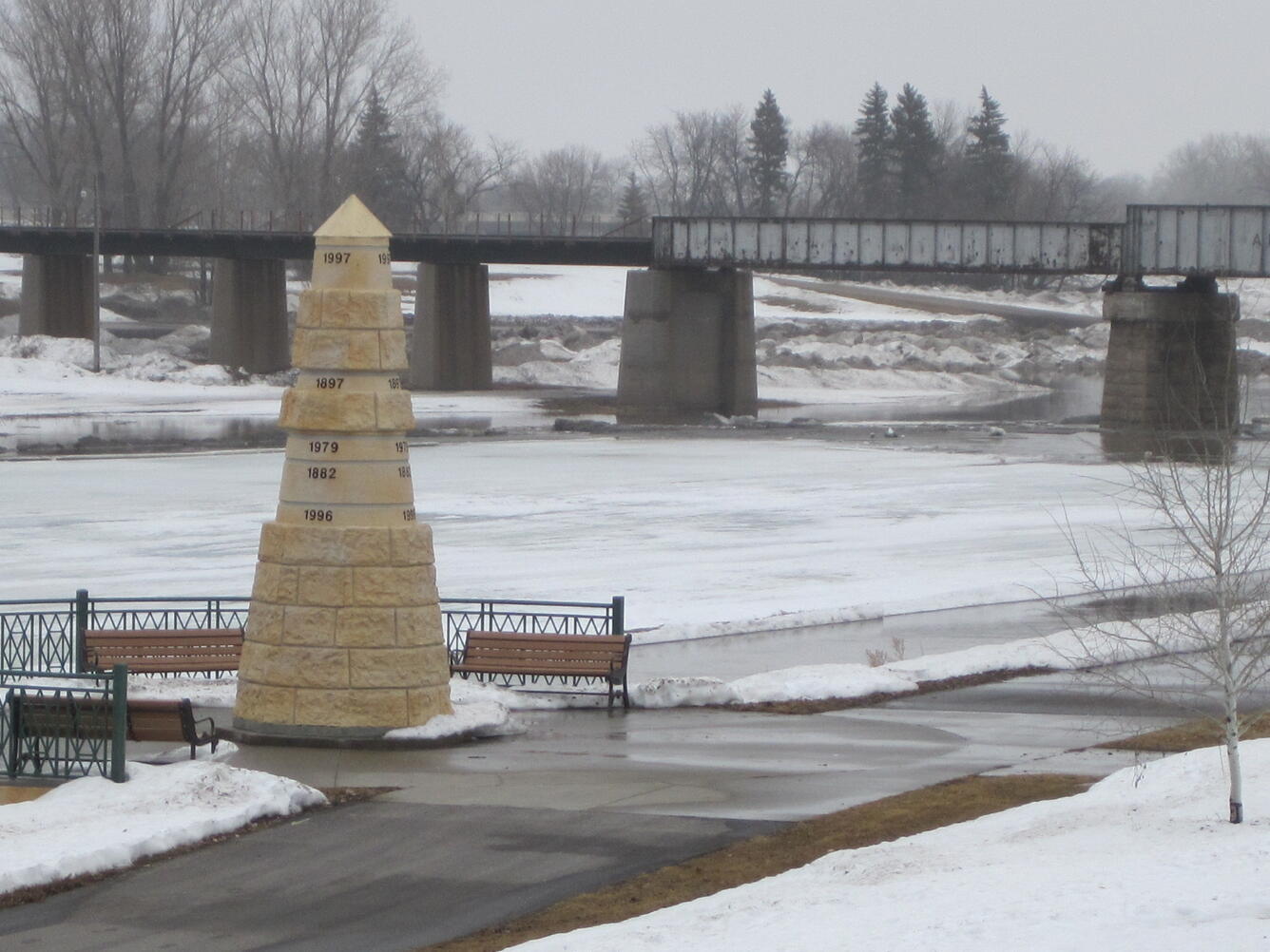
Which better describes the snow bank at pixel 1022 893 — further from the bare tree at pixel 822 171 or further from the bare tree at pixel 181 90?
the bare tree at pixel 822 171

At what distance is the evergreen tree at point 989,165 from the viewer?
483ft

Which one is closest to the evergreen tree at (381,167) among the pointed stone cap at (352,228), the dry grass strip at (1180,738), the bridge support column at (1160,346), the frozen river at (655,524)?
the bridge support column at (1160,346)

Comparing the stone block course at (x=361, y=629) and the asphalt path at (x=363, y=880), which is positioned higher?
the stone block course at (x=361, y=629)

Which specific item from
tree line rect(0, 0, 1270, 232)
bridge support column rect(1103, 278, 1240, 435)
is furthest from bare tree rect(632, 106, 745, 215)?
bridge support column rect(1103, 278, 1240, 435)

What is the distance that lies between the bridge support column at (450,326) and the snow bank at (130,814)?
2879 inches

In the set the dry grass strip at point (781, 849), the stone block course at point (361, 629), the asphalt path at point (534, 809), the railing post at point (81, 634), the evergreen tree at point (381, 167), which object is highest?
the evergreen tree at point (381, 167)

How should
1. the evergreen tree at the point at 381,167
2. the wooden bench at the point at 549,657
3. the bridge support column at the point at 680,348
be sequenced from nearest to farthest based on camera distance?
1. the wooden bench at the point at 549,657
2. the bridge support column at the point at 680,348
3. the evergreen tree at the point at 381,167

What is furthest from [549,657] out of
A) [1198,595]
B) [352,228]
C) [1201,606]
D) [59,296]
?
[59,296]

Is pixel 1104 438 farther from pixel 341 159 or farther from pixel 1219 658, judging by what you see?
pixel 341 159

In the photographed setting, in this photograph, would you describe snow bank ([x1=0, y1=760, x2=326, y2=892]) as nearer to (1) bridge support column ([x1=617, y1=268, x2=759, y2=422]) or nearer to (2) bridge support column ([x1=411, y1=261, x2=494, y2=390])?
(1) bridge support column ([x1=617, y1=268, x2=759, y2=422])

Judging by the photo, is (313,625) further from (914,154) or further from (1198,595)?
(914,154)

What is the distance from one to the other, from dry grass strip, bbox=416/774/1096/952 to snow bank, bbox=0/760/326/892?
3.02 metres

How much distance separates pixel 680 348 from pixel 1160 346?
792 inches

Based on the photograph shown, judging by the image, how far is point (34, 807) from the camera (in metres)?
13.2
